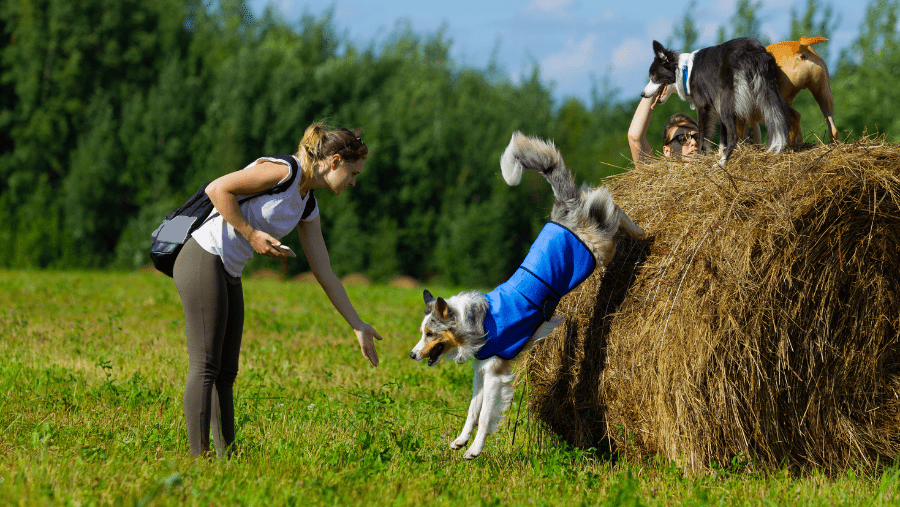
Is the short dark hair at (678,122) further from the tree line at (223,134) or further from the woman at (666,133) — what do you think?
the tree line at (223,134)

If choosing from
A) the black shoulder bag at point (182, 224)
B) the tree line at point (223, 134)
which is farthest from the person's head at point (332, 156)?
the tree line at point (223, 134)

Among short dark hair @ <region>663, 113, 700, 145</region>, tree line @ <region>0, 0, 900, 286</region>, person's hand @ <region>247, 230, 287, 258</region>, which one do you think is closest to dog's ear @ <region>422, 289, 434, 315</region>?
person's hand @ <region>247, 230, 287, 258</region>

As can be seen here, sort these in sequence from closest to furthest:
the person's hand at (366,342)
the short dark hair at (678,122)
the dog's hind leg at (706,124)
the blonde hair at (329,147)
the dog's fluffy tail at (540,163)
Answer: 1. the blonde hair at (329,147)
2. the person's hand at (366,342)
3. the dog's fluffy tail at (540,163)
4. the dog's hind leg at (706,124)
5. the short dark hair at (678,122)

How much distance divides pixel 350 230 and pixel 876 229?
2079cm

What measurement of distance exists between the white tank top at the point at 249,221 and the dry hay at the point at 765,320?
6.83 feet

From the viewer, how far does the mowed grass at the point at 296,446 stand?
363 centimetres

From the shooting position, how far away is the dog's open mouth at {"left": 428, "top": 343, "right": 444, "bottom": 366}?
4.69 meters

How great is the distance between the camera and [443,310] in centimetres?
464

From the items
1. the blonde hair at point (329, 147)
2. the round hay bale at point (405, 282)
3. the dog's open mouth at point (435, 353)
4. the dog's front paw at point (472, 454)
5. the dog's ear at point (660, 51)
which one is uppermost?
the dog's ear at point (660, 51)

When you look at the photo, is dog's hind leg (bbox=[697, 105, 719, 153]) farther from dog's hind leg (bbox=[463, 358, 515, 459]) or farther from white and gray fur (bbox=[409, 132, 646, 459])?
dog's hind leg (bbox=[463, 358, 515, 459])

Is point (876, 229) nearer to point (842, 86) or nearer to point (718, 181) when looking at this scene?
point (718, 181)

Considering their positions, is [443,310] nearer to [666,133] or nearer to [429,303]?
[429,303]

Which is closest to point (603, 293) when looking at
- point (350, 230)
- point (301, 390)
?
point (301, 390)

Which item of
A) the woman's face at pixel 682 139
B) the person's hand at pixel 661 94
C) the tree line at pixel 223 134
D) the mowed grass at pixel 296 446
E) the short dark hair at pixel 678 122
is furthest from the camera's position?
the tree line at pixel 223 134
